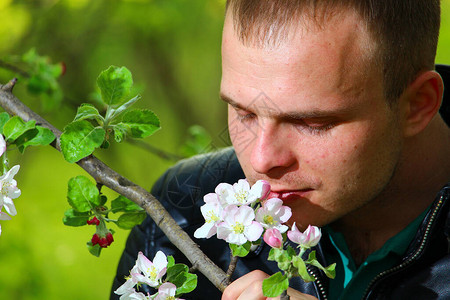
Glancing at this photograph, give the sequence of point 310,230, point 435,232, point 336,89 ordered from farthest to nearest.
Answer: point 435,232 → point 336,89 → point 310,230

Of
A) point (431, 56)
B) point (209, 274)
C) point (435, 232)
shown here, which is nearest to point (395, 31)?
point (431, 56)

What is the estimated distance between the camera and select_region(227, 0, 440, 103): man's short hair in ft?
3.54

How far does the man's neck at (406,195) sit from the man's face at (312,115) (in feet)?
0.60

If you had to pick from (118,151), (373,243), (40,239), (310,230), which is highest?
(310,230)

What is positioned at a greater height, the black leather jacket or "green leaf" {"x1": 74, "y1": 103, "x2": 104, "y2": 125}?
"green leaf" {"x1": 74, "y1": 103, "x2": 104, "y2": 125}

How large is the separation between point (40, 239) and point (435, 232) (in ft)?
6.91

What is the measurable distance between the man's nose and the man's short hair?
17cm

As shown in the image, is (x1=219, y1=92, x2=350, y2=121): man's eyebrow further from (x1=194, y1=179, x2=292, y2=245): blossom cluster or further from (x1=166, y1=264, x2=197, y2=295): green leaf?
(x1=166, y1=264, x2=197, y2=295): green leaf

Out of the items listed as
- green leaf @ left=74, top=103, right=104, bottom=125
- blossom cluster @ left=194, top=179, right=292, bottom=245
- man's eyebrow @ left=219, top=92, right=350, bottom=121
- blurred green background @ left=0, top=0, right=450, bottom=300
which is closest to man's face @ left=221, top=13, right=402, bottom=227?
man's eyebrow @ left=219, top=92, right=350, bottom=121

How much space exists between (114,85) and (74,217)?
0.80ft

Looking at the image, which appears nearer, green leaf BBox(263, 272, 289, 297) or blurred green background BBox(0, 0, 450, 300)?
green leaf BBox(263, 272, 289, 297)

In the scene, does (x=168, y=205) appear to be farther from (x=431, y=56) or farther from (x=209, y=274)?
(x=431, y=56)

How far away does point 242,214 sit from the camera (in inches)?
34.6

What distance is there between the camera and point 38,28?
2.88m
